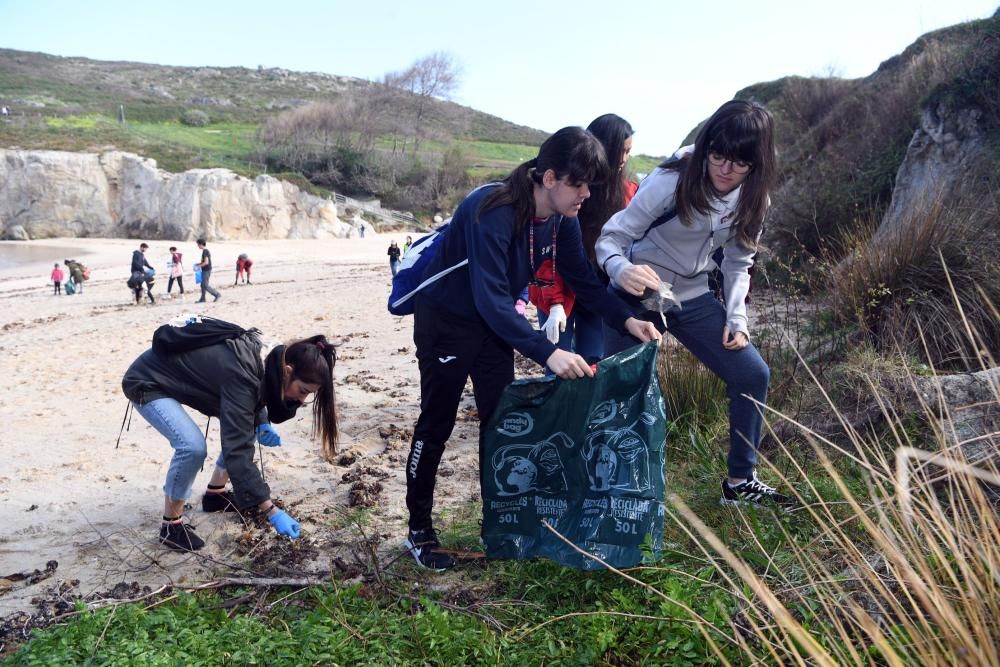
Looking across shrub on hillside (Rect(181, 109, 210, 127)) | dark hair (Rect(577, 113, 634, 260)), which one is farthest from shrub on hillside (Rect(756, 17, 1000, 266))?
shrub on hillside (Rect(181, 109, 210, 127))

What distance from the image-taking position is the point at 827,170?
973cm

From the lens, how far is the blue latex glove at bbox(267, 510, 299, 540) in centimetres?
360

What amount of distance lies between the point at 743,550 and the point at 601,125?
1939 mm

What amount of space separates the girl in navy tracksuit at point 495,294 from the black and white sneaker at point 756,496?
0.82 m

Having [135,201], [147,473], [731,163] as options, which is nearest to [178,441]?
[147,473]

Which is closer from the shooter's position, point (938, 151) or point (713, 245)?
point (713, 245)

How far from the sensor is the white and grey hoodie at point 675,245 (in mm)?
3160

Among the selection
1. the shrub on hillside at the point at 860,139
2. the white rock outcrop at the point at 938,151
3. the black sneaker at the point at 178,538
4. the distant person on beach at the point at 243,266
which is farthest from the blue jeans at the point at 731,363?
the distant person on beach at the point at 243,266

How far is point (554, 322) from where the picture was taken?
3.72 m

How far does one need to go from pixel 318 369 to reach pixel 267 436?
0.66 m

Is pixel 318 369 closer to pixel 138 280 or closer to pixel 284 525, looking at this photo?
pixel 284 525

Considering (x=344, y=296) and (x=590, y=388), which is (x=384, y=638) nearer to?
(x=590, y=388)

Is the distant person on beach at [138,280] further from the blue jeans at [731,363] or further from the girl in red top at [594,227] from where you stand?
the blue jeans at [731,363]

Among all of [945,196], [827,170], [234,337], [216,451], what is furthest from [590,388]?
[827,170]
